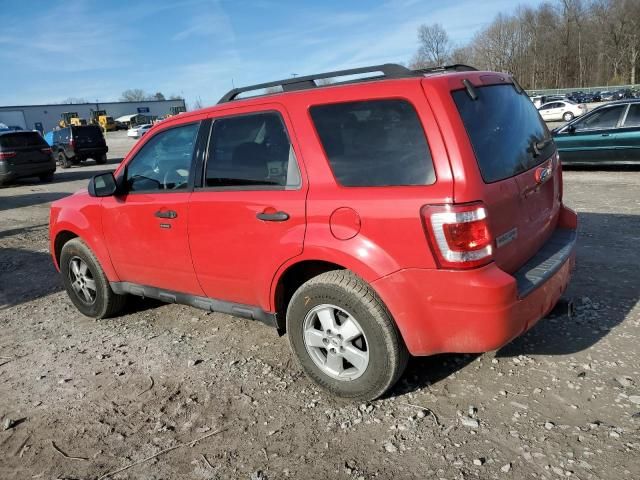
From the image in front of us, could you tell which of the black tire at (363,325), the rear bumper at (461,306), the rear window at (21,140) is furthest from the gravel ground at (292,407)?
the rear window at (21,140)

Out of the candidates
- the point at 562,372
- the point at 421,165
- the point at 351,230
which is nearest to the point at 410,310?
the point at 351,230

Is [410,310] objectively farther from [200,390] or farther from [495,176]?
[200,390]

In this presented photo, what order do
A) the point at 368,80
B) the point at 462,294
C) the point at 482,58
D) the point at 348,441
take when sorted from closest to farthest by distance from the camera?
the point at 462,294 → the point at 348,441 → the point at 368,80 → the point at 482,58

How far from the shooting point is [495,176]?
2783 mm

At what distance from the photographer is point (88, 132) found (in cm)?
2370

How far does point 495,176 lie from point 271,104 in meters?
1.48

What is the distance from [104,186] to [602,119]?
35.1 ft

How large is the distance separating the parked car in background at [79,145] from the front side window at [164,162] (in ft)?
70.1

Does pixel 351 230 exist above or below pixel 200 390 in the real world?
above

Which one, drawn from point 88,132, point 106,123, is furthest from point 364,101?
point 106,123

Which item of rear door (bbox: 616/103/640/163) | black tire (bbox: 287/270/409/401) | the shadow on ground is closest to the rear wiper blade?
the shadow on ground

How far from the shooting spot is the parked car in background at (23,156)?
1598cm

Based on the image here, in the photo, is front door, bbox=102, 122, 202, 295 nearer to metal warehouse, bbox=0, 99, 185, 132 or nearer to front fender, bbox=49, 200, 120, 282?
front fender, bbox=49, 200, 120, 282

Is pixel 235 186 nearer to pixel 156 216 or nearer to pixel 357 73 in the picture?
pixel 156 216
